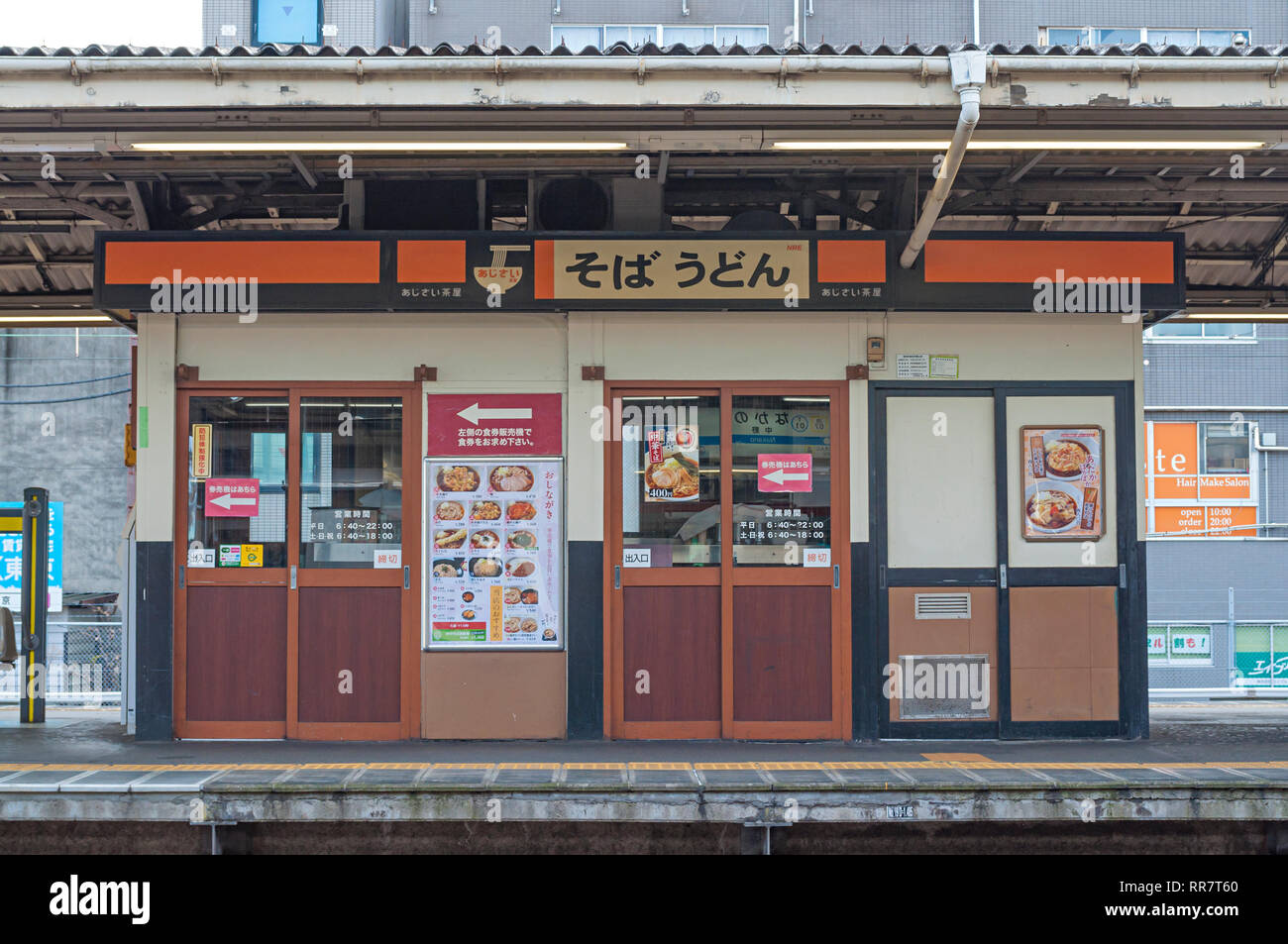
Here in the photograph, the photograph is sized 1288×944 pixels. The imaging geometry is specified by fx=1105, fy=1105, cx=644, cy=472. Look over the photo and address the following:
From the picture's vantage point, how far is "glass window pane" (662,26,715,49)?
59.9 ft

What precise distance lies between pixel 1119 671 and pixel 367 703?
5.39 metres

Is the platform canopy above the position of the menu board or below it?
above

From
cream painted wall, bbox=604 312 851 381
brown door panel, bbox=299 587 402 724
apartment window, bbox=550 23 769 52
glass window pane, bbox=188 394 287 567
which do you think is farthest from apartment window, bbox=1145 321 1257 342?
glass window pane, bbox=188 394 287 567

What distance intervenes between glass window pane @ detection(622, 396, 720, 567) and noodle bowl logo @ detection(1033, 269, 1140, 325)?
7.95ft

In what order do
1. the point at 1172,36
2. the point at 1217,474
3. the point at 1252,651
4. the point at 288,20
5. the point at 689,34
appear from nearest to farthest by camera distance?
the point at 288,20 < the point at 689,34 < the point at 1172,36 < the point at 1252,651 < the point at 1217,474

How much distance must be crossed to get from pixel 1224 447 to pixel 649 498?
15910 mm

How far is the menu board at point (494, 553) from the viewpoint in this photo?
7938 mm

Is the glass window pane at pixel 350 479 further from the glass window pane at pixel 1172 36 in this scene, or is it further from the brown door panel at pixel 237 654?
the glass window pane at pixel 1172 36

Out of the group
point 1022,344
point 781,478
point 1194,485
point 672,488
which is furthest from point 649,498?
point 1194,485

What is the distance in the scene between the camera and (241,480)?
801cm

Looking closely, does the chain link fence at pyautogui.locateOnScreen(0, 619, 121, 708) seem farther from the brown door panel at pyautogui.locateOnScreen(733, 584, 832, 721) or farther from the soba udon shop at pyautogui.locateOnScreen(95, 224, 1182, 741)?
the brown door panel at pyautogui.locateOnScreen(733, 584, 832, 721)

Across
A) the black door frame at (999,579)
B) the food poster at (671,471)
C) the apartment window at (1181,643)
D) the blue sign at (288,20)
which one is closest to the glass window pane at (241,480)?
the food poster at (671,471)

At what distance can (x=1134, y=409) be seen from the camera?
317 inches

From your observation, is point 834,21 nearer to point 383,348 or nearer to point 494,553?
point 383,348
